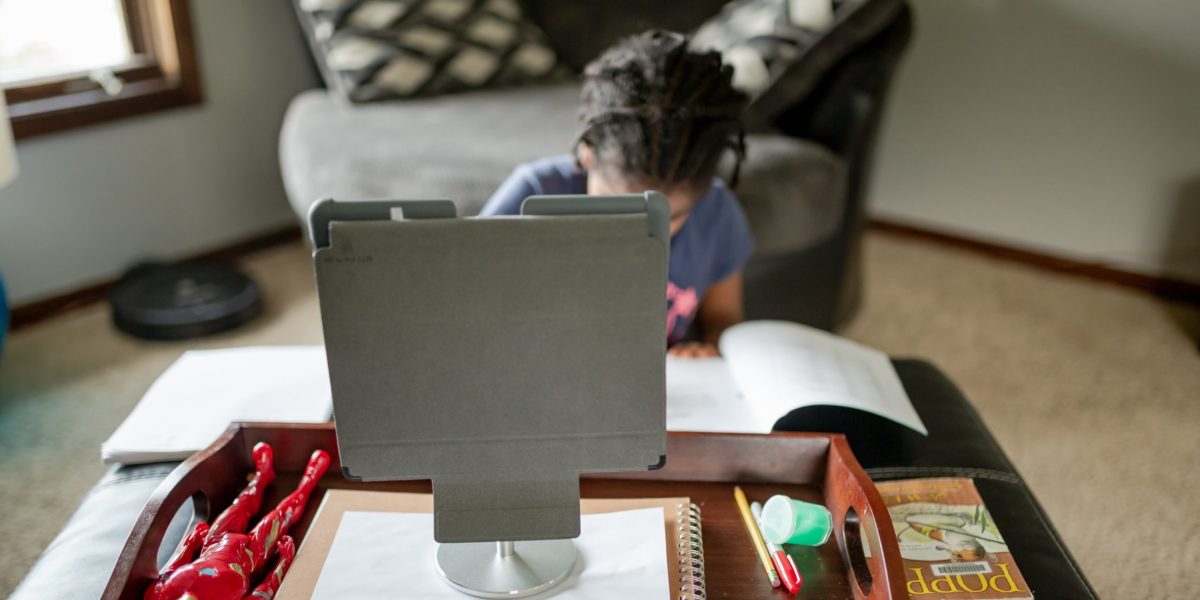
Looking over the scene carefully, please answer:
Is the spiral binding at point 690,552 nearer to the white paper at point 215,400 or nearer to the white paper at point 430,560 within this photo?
the white paper at point 430,560

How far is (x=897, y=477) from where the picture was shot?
3.18 feet

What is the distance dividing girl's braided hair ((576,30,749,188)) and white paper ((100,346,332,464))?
0.42 meters

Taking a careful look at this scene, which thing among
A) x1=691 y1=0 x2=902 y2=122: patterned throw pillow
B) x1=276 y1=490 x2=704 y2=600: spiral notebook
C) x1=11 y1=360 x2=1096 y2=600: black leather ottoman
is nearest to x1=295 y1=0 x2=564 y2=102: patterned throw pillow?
x1=691 y1=0 x2=902 y2=122: patterned throw pillow

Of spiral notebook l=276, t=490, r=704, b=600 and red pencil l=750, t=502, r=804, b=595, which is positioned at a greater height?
spiral notebook l=276, t=490, r=704, b=600

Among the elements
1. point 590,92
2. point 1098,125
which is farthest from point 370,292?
point 1098,125

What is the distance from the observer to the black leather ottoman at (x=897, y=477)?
2.70 ft

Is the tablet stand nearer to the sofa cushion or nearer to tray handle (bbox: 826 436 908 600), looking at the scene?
tray handle (bbox: 826 436 908 600)

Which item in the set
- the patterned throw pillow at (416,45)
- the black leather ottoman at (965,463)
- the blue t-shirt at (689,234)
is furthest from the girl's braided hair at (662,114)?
the patterned throw pillow at (416,45)

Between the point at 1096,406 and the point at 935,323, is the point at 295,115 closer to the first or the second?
the point at 935,323

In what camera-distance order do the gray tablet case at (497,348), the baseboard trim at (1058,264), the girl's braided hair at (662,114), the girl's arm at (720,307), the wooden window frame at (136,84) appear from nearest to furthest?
1. the gray tablet case at (497,348)
2. the girl's braided hair at (662,114)
3. the girl's arm at (720,307)
4. the wooden window frame at (136,84)
5. the baseboard trim at (1058,264)

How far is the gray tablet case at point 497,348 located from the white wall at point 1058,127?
178 cm

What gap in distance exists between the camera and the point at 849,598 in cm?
76

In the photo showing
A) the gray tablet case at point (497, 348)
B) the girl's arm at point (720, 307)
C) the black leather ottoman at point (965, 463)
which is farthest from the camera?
the girl's arm at point (720, 307)

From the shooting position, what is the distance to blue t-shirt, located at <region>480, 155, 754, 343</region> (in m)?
1.31
